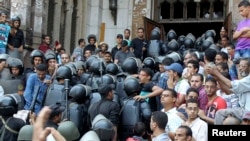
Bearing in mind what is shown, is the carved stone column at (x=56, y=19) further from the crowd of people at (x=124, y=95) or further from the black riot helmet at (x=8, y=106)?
the black riot helmet at (x=8, y=106)

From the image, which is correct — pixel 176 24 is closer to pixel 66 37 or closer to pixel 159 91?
pixel 66 37

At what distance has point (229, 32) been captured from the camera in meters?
14.4

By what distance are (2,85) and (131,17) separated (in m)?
7.52

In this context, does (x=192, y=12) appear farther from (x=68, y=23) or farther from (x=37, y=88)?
(x=37, y=88)

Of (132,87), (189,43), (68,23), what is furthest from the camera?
(68,23)

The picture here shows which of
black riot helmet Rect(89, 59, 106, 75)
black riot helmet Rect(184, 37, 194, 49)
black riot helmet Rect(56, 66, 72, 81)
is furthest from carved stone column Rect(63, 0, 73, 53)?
black riot helmet Rect(56, 66, 72, 81)

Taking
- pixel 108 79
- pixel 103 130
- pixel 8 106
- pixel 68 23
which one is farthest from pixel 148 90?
pixel 68 23

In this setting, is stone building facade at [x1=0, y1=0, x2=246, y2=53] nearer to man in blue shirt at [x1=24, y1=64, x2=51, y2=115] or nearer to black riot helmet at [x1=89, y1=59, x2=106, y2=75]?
black riot helmet at [x1=89, y1=59, x2=106, y2=75]

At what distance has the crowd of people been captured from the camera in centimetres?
604

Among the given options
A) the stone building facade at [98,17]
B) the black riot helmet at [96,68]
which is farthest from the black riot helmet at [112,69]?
the stone building facade at [98,17]

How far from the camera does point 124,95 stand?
357 inches

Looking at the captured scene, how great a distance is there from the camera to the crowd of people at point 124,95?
19.8 ft

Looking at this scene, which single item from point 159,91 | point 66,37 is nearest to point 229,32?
point 66,37

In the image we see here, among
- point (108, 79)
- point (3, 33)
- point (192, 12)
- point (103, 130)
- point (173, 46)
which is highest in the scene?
point (192, 12)
